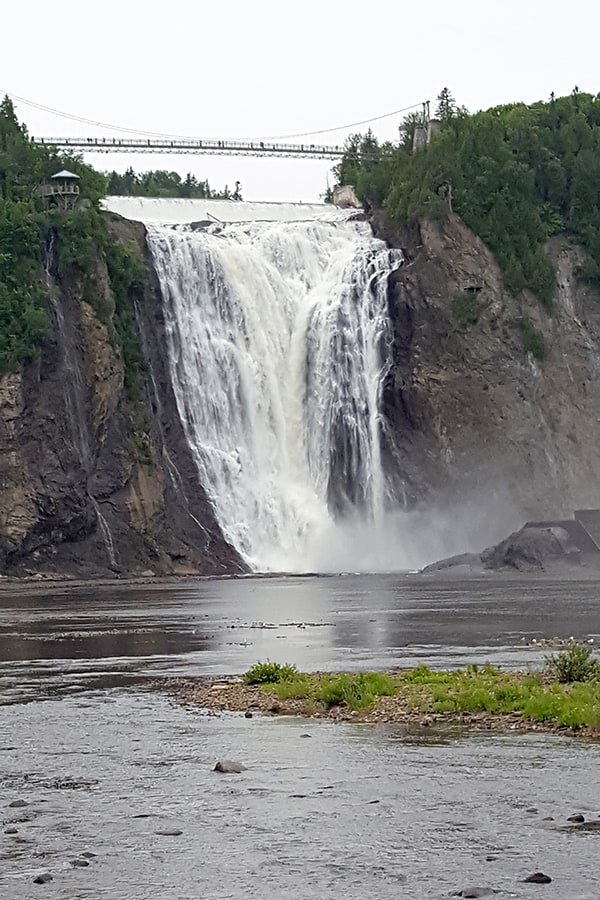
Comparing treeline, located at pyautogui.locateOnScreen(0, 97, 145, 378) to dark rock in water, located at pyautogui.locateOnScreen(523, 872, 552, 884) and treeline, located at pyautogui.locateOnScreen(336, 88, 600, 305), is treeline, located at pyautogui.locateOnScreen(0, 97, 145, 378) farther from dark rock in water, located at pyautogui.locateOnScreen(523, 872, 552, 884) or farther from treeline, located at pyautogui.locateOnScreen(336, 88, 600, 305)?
dark rock in water, located at pyautogui.locateOnScreen(523, 872, 552, 884)

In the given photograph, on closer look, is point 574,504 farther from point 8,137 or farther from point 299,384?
point 8,137

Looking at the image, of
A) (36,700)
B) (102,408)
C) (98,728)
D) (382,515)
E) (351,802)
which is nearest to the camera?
(351,802)

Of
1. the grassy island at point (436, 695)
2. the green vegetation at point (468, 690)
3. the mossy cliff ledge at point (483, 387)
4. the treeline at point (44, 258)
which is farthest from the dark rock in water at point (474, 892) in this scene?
the mossy cliff ledge at point (483, 387)

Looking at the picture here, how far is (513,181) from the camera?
132000mm

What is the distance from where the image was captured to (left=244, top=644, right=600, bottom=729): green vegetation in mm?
28172

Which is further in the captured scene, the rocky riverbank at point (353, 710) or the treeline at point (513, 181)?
the treeline at point (513, 181)

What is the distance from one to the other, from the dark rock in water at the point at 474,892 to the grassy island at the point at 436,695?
32.0 ft

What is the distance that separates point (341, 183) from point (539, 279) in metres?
28.3

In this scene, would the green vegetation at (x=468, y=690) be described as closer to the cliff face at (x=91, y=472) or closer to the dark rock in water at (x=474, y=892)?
the dark rock in water at (x=474, y=892)

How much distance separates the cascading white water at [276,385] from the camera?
377ft

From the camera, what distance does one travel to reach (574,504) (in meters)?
122

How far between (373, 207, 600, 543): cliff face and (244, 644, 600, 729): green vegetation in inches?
3382

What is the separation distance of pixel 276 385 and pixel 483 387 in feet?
51.5

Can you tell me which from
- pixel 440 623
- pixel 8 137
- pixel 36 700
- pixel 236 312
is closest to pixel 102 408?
pixel 236 312
